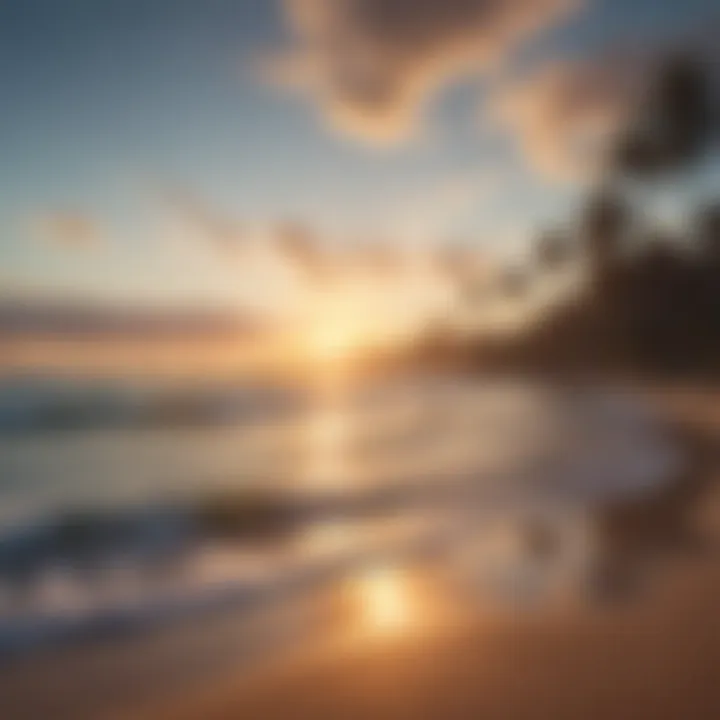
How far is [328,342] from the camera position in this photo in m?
1.22

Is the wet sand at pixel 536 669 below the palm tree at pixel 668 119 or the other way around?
below

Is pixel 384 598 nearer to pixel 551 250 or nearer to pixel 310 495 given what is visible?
pixel 310 495

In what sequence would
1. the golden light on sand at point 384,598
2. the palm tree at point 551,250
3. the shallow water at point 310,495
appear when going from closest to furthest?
1. the golden light on sand at point 384,598
2. the shallow water at point 310,495
3. the palm tree at point 551,250

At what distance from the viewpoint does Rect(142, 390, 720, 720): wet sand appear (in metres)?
0.74

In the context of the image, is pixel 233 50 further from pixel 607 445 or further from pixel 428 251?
pixel 607 445

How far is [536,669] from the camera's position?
0.81 meters

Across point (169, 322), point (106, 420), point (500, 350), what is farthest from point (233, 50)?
point (106, 420)

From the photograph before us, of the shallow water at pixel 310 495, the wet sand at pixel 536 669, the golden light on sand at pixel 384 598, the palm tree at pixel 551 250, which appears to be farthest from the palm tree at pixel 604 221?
the golden light on sand at pixel 384 598

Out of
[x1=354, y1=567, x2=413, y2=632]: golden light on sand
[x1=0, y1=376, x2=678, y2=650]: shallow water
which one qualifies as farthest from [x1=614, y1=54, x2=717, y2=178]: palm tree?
[x1=354, y1=567, x2=413, y2=632]: golden light on sand

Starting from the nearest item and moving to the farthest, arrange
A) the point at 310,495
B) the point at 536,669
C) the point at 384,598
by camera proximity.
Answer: the point at 536,669 → the point at 384,598 → the point at 310,495

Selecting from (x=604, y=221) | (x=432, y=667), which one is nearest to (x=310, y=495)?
(x=432, y=667)

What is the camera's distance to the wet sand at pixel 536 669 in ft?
2.43

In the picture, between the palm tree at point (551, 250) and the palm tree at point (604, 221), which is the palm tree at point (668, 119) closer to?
the palm tree at point (604, 221)

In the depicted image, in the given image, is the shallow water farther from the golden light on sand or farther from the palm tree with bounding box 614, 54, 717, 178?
the palm tree with bounding box 614, 54, 717, 178
